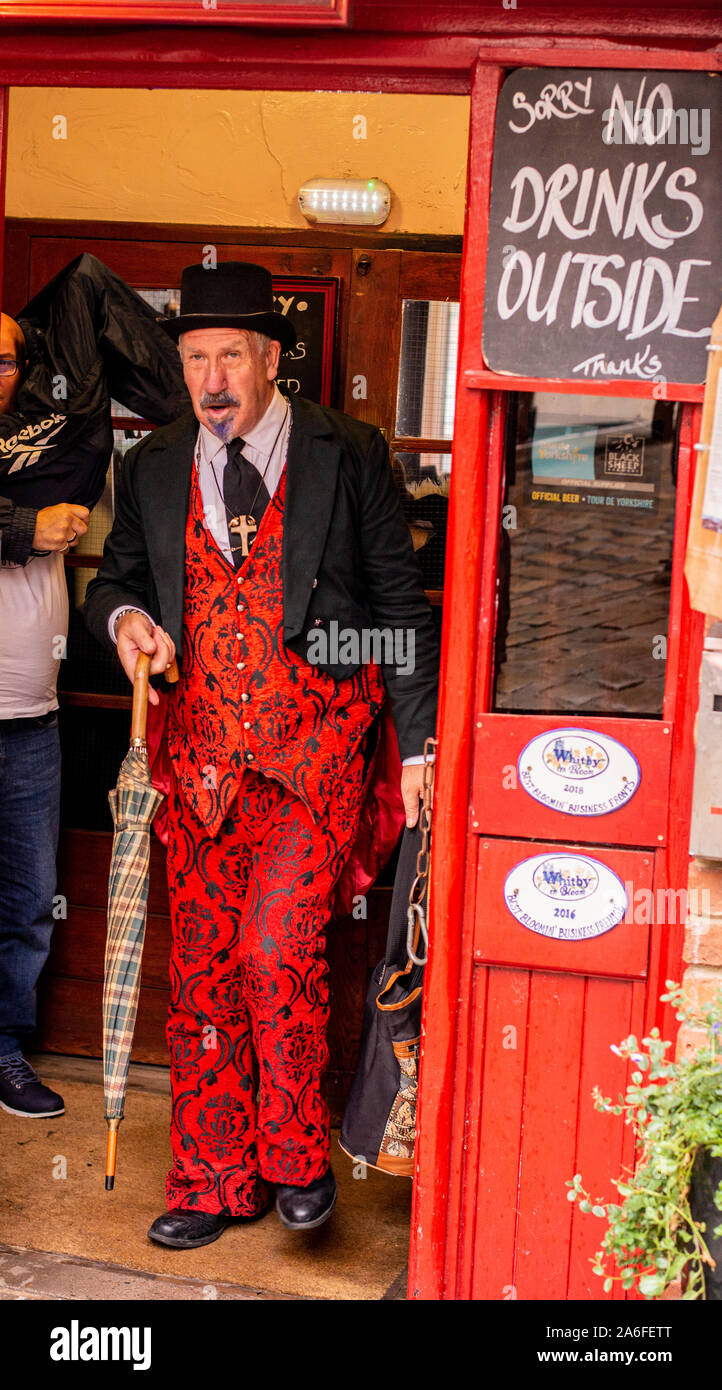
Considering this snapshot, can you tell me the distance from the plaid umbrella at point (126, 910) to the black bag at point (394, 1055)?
20.3 inches

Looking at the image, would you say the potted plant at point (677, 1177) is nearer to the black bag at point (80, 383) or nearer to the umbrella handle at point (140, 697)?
the umbrella handle at point (140, 697)

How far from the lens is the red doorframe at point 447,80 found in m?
2.57

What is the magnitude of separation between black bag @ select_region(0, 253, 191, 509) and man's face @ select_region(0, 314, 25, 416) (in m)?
0.03

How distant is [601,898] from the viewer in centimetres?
265

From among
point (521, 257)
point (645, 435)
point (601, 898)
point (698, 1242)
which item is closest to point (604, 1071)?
point (601, 898)

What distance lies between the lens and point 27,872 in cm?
383

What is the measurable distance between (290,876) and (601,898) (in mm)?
741

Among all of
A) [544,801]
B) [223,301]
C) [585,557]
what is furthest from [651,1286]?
[223,301]

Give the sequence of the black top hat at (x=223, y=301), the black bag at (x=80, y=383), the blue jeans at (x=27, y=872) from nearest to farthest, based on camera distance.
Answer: the black top hat at (x=223, y=301)
the black bag at (x=80, y=383)
the blue jeans at (x=27, y=872)

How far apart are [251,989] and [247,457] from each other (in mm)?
1189

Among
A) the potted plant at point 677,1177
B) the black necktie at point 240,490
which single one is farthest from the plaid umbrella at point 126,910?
the potted plant at point 677,1177

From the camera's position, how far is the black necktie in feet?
10.2

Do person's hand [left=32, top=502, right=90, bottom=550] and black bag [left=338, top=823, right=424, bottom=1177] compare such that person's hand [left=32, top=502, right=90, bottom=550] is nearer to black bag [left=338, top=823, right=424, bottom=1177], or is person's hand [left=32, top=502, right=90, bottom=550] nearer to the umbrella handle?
the umbrella handle
